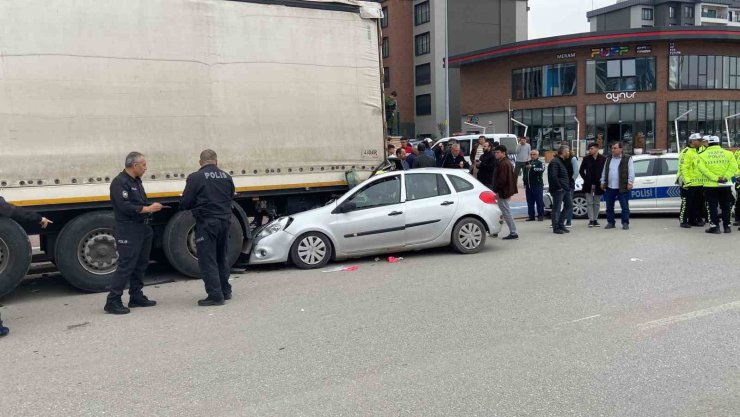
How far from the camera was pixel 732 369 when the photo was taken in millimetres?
4559

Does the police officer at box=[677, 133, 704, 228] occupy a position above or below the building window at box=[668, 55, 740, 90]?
below

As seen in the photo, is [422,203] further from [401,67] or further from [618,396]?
[401,67]

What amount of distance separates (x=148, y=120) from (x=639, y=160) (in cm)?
1010

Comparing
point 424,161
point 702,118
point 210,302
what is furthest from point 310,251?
point 702,118

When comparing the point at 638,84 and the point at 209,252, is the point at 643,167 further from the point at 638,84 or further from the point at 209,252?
the point at 638,84

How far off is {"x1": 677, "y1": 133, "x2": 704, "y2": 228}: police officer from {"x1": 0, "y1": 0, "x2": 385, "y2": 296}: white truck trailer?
6046 mm

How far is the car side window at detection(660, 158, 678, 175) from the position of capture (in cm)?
1307

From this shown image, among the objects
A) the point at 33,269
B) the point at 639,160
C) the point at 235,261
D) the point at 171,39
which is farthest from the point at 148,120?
the point at 639,160

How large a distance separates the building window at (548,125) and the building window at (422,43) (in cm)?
1659

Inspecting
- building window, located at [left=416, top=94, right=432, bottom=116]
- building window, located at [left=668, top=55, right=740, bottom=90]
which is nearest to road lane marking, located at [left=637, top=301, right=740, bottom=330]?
building window, located at [left=668, top=55, right=740, bottom=90]

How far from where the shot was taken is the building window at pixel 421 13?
60.1 meters

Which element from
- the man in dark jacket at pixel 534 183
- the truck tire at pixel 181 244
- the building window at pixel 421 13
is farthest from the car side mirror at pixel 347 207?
the building window at pixel 421 13

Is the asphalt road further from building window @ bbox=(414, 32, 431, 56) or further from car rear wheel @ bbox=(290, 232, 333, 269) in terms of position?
building window @ bbox=(414, 32, 431, 56)

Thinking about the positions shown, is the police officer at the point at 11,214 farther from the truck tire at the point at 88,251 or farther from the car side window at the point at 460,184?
the car side window at the point at 460,184
